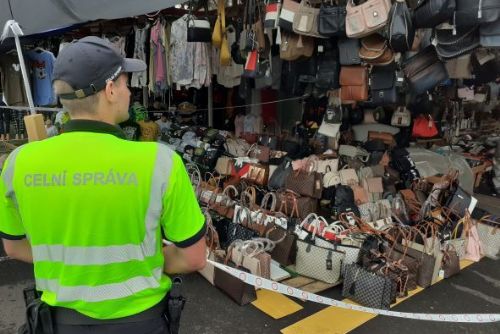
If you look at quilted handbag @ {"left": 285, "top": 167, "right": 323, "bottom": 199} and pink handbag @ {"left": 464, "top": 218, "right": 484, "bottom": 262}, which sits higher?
quilted handbag @ {"left": 285, "top": 167, "right": 323, "bottom": 199}

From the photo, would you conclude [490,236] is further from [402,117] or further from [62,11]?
[62,11]

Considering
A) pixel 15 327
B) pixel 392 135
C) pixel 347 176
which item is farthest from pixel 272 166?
pixel 15 327

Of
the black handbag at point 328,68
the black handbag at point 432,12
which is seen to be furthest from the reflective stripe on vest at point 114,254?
the black handbag at point 328,68

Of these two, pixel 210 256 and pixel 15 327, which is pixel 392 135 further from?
pixel 15 327

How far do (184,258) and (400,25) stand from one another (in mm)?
3255

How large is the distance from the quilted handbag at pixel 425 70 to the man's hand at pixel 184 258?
3.79 meters

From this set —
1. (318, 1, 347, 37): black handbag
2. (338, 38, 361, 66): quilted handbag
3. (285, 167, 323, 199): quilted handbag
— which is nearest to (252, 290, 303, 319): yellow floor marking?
(285, 167, 323, 199): quilted handbag

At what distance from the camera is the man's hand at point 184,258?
4.97 feet

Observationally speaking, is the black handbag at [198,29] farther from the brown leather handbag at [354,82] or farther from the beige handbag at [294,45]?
the brown leather handbag at [354,82]

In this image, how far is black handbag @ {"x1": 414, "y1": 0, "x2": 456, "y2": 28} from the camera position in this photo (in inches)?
136

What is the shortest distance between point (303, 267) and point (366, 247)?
2.16 ft

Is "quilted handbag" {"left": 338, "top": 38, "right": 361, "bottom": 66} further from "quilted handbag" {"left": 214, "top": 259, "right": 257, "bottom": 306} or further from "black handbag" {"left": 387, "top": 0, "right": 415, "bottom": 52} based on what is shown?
"quilted handbag" {"left": 214, "top": 259, "right": 257, "bottom": 306}

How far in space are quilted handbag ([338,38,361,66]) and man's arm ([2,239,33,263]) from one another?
12.7 ft

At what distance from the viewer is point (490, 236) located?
4715 mm
